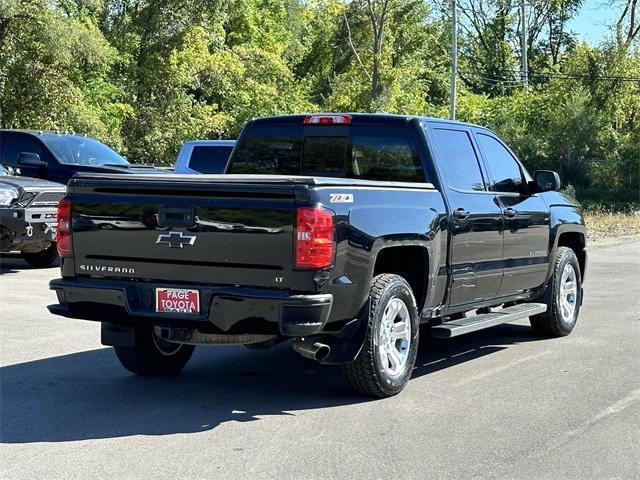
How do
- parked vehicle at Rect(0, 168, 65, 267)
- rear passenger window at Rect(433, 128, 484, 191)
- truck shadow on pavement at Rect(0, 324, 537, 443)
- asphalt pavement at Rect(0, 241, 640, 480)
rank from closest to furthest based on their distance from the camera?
asphalt pavement at Rect(0, 241, 640, 480), truck shadow on pavement at Rect(0, 324, 537, 443), rear passenger window at Rect(433, 128, 484, 191), parked vehicle at Rect(0, 168, 65, 267)

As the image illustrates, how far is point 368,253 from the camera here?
641 centimetres

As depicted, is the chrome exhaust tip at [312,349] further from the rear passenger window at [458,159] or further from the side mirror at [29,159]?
the side mirror at [29,159]

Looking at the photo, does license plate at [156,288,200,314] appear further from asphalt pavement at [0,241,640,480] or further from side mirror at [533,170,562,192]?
side mirror at [533,170,562,192]

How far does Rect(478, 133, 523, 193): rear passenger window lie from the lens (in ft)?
28.0

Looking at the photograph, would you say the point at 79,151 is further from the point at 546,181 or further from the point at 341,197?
the point at 341,197

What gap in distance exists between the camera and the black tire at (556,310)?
9.31 m

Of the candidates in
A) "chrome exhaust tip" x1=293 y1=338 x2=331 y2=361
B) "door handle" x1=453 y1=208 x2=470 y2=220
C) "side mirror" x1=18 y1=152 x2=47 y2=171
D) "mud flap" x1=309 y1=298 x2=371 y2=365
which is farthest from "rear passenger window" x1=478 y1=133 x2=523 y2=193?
"side mirror" x1=18 y1=152 x2=47 y2=171

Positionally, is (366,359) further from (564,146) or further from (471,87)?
(471,87)

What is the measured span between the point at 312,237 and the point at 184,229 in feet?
2.85

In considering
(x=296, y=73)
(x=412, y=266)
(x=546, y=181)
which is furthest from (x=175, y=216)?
(x=296, y=73)

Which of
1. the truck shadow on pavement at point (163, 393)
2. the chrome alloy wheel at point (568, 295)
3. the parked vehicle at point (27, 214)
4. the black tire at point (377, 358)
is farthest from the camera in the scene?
the parked vehicle at point (27, 214)

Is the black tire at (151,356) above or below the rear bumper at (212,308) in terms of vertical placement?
below

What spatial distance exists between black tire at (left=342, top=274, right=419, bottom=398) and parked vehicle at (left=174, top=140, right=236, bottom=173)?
10149 millimetres

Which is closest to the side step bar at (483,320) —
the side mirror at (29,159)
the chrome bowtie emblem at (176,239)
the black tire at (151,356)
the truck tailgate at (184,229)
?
the truck tailgate at (184,229)
